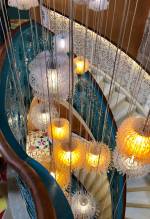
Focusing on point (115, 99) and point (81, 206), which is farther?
point (115, 99)

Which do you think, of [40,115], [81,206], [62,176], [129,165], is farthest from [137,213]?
[40,115]

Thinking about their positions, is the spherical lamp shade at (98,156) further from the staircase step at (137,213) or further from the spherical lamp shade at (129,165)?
the staircase step at (137,213)

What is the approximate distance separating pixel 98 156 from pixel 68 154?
595mm

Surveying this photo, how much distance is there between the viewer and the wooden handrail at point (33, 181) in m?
1.65

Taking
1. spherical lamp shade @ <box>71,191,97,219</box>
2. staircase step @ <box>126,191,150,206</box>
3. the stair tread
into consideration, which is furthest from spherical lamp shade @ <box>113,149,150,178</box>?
the stair tread

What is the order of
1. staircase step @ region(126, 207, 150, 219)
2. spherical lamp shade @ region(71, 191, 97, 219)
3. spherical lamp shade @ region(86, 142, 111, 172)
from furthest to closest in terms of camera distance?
staircase step @ region(126, 207, 150, 219)
spherical lamp shade @ region(71, 191, 97, 219)
spherical lamp shade @ region(86, 142, 111, 172)

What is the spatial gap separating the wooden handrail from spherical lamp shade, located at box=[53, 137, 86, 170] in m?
1.25

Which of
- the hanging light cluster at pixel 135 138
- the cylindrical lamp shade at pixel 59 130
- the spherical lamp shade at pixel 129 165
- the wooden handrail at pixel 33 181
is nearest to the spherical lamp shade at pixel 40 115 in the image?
the cylindrical lamp shade at pixel 59 130

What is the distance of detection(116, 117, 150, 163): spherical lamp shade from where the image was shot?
267 cm

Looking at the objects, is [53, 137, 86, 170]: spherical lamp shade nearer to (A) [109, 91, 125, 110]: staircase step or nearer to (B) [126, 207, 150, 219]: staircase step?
(B) [126, 207, 150, 219]: staircase step

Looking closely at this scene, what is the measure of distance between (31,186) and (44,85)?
1.51 m

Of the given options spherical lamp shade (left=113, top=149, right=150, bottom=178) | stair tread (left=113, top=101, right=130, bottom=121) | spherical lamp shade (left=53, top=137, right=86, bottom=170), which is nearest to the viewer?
spherical lamp shade (left=53, top=137, right=86, bottom=170)

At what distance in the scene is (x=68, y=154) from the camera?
3.49m

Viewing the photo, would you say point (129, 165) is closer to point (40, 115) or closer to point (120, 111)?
point (40, 115)
